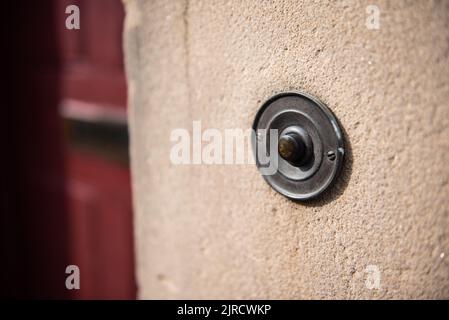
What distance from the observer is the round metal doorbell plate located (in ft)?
2.22

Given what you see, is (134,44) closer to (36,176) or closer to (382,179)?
(382,179)

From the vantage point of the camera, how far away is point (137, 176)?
1.02 metres

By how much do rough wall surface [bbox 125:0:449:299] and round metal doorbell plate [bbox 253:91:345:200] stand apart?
0.02 metres

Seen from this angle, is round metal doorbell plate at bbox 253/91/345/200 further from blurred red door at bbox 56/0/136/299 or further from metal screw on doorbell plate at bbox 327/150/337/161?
blurred red door at bbox 56/0/136/299

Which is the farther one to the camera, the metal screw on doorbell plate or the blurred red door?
the blurred red door

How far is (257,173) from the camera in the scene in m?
0.79

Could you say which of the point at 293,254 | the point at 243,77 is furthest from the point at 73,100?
the point at 293,254

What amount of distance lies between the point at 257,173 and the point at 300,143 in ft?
0.38

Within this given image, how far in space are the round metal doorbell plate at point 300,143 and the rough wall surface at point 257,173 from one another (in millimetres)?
→ 18

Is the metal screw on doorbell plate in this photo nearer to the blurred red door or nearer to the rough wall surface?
the rough wall surface

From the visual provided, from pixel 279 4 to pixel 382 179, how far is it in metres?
0.30

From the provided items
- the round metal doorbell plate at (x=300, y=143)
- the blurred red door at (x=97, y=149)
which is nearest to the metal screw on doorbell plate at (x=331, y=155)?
the round metal doorbell plate at (x=300, y=143)

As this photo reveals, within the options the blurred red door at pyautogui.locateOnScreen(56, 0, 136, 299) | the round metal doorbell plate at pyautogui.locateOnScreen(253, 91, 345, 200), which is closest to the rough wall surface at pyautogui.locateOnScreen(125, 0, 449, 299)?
the round metal doorbell plate at pyautogui.locateOnScreen(253, 91, 345, 200)

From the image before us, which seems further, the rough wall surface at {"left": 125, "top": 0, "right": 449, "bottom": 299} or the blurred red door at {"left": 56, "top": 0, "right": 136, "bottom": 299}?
the blurred red door at {"left": 56, "top": 0, "right": 136, "bottom": 299}
